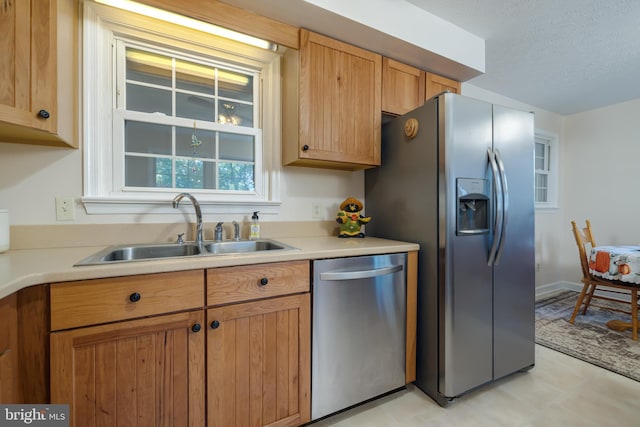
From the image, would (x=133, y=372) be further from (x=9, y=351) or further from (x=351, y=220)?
(x=351, y=220)

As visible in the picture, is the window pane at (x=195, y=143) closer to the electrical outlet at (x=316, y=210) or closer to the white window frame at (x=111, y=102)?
the white window frame at (x=111, y=102)

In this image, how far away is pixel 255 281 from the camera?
1.17m

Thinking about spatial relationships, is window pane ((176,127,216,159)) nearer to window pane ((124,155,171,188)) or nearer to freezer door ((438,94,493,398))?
window pane ((124,155,171,188))

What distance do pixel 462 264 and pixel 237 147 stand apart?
159 centimetres

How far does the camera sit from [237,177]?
1837mm

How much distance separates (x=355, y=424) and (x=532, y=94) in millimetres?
3772

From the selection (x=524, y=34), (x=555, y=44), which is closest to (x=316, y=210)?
(x=524, y=34)

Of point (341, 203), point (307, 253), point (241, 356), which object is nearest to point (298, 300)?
point (307, 253)

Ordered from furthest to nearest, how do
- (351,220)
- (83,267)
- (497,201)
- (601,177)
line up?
(601,177) < (351,220) < (497,201) < (83,267)

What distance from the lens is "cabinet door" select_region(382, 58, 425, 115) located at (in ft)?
6.24

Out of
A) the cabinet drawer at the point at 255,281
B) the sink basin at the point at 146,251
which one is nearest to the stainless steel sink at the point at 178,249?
the sink basin at the point at 146,251

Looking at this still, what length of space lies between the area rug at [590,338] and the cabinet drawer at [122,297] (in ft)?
8.99

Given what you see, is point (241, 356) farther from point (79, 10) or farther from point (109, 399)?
point (79, 10)

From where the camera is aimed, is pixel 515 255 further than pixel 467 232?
Yes
